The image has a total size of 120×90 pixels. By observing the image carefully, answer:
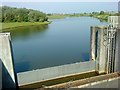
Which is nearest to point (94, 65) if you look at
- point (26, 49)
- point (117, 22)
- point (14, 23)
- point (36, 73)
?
point (117, 22)

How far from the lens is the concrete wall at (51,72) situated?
9367 millimetres

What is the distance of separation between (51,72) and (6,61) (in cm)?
245

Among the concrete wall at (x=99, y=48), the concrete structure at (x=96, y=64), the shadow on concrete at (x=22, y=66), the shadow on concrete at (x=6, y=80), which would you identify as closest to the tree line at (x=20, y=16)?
the shadow on concrete at (x=22, y=66)

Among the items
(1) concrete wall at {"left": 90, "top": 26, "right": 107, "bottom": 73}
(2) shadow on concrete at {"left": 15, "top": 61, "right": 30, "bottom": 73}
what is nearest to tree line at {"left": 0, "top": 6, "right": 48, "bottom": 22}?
(2) shadow on concrete at {"left": 15, "top": 61, "right": 30, "bottom": 73}

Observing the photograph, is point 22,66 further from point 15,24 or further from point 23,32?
point 15,24

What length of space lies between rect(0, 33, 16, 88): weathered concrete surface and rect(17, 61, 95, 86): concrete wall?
0.74m

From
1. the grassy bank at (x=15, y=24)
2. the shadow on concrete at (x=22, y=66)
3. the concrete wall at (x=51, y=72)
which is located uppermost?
the grassy bank at (x=15, y=24)

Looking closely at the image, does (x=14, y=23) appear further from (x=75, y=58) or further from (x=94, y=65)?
(x=94, y=65)

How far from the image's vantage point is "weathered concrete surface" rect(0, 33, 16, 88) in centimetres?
793

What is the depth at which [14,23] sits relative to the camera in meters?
33.7

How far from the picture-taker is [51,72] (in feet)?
32.4

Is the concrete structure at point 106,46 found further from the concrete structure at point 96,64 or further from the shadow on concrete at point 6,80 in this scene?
the shadow on concrete at point 6,80

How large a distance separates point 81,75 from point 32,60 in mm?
4065

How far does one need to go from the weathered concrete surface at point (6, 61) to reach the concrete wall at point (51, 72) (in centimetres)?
74
